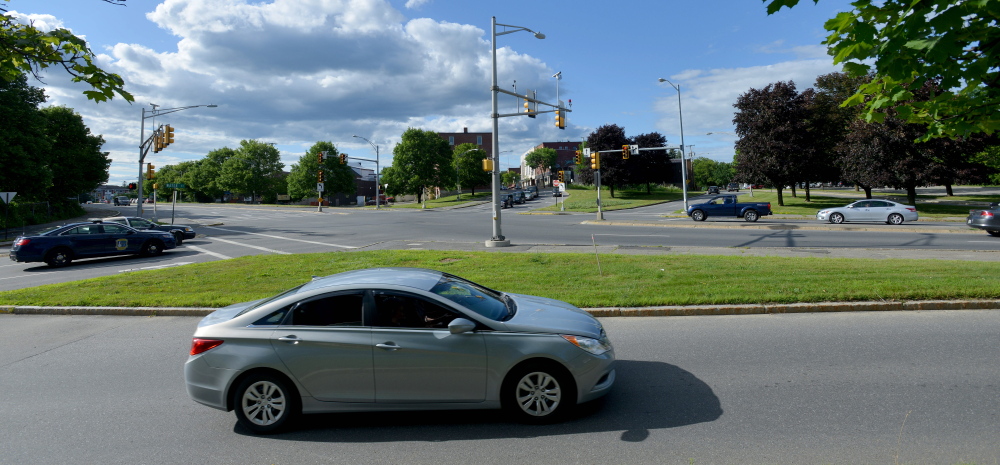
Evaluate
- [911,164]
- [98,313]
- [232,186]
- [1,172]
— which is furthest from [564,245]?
[232,186]

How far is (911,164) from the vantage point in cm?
3956

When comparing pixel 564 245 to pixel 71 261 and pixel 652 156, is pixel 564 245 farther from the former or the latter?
pixel 652 156

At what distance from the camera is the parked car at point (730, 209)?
32.5 m

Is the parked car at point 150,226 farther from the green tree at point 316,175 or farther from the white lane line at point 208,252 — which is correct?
the green tree at point 316,175

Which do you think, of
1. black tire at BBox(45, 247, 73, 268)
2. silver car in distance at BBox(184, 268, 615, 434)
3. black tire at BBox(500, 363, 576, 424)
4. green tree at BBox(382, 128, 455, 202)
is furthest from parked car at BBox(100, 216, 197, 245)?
green tree at BBox(382, 128, 455, 202)

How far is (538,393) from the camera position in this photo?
477 centimetres

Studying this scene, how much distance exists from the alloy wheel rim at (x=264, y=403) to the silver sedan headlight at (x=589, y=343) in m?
2.50

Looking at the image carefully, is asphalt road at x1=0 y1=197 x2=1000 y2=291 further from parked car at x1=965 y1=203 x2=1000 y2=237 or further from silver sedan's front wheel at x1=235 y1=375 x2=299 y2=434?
silver sedan's front wheel at x1=235 y1=375 x2=299 y2=434

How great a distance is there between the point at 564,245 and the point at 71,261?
17723 mm

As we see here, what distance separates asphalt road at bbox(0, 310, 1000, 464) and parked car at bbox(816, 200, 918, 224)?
2646 centimetres

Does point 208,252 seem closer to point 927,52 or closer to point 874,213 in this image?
point 927,52

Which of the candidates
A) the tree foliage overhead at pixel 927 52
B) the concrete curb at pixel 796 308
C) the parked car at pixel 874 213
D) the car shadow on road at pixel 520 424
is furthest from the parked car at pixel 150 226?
the parked car at pixel 874 213

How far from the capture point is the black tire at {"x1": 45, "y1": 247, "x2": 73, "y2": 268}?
19062 mm

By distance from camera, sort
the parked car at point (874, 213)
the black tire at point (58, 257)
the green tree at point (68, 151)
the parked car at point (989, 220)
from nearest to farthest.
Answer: the black tire at point (58, 257) < the parked car at point (989, 220) < the parked car at point (874, 213) < the green tree at point (68, 151)
